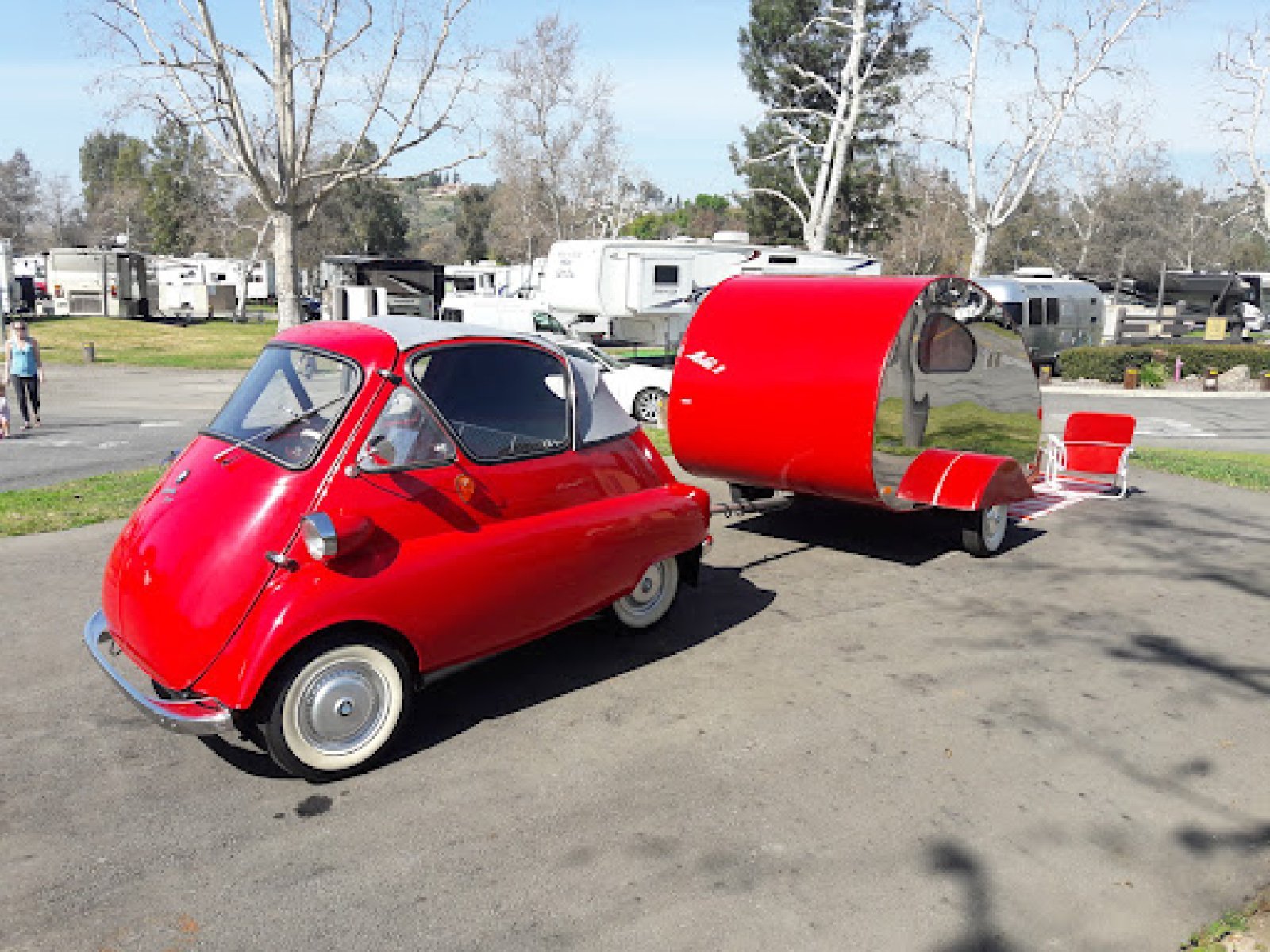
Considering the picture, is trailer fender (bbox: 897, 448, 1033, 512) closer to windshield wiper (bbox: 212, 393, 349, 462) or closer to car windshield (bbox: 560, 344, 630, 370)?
windshield wiper (bbox: 212, 393, 349, 462)

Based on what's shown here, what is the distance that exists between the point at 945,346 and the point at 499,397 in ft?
15.6

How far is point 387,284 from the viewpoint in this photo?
38375 mm

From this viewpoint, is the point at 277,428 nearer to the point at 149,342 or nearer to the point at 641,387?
the point at 641,387

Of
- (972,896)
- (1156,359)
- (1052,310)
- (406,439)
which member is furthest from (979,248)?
(972,896)

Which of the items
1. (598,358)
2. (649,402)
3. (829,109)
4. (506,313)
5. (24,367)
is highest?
(829,109)

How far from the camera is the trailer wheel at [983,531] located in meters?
8.87

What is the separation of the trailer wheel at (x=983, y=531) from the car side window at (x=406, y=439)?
5.22 metres

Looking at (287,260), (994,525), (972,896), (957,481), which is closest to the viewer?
(972,896)

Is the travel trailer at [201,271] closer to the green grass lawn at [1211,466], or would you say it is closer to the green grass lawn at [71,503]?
the green grass lawn at [71,503]

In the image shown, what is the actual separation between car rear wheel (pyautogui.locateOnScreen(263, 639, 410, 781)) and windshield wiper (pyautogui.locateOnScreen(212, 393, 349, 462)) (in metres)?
1.15

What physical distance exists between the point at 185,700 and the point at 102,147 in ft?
401

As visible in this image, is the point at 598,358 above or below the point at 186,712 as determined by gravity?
above

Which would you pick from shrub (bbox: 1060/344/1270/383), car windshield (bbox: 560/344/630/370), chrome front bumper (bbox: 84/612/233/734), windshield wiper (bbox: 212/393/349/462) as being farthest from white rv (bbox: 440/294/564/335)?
chrome front bumper (bbox: 84/612/233/734)

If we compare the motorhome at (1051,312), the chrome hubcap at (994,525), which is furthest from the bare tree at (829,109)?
the chrome hubcap at (994,525)
